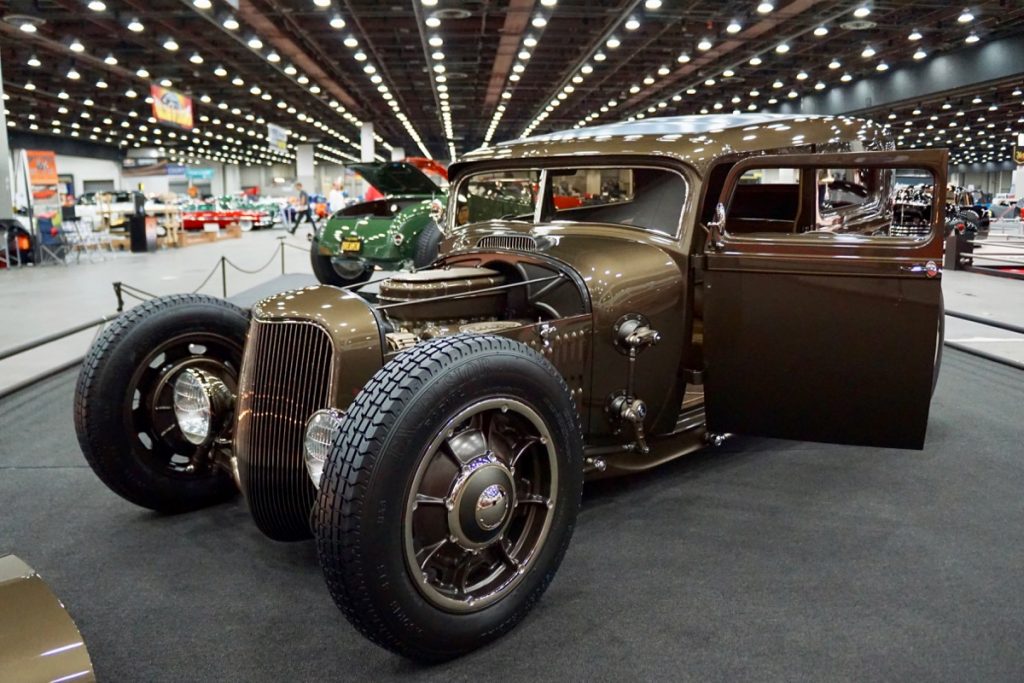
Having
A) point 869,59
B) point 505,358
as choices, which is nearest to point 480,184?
point 505,358

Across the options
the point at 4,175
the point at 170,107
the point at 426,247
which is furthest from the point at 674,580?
the point at 170,107

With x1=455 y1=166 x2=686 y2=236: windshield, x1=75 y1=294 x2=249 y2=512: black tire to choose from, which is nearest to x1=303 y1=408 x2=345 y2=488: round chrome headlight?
x1=75 y1=294 x2=249 y2=512: black tire

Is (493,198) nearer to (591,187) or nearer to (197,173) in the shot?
(591,187)

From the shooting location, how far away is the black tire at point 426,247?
9625 millimetres

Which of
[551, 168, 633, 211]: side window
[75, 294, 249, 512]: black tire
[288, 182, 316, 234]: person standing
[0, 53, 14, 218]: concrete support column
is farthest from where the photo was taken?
Result: [288, 182, 316, 234]: person standing

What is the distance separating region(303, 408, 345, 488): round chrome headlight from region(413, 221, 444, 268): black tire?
7.06 metres

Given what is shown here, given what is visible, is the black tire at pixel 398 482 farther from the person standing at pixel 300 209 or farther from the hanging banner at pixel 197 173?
the hanging banner at pixel 197 173

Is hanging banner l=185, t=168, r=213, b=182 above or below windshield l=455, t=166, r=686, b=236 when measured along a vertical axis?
above

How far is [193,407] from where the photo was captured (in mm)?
3256

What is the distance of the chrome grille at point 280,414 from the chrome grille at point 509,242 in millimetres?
1214

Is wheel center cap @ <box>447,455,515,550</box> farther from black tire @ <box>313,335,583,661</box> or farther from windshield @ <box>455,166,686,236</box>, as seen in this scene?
windshield @ <box>455,166,686,236</box>

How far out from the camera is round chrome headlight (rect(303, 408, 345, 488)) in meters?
2.52

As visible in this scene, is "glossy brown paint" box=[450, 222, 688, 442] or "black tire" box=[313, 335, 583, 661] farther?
"glossy brown paint" box=[450, 222, 688, 442]

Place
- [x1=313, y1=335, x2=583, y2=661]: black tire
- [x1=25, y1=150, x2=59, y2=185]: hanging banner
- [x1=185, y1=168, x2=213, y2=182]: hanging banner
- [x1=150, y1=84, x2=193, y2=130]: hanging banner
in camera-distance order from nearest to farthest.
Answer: [x1=313, y1=335, x2=583, y2=661]: black tire
[x1=25, y1=150, x2=59, y2=185]: hanging banner
[x1=150, y1=84, x2=193, y2=130]: hanging banner
[x1=185, y1=168, x2=213, y2=182]: hanging banner
